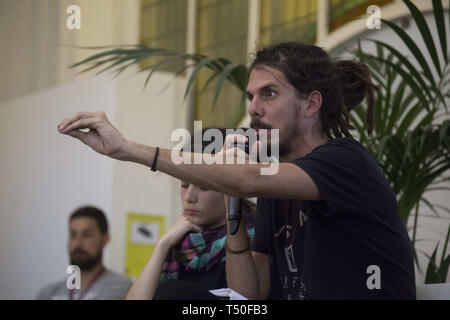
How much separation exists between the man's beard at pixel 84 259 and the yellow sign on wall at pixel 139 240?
93 cm

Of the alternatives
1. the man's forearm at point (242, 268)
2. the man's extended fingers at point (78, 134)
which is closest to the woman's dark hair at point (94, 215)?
the man's forearm at point (242, 268)

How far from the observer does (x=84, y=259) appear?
409cm

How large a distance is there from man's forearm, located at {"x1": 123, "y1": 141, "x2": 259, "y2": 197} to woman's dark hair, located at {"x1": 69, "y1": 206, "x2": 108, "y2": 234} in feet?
8.54

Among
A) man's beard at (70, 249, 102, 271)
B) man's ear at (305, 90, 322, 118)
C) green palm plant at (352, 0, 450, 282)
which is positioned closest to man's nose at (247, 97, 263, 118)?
man's ear at (305, 90, 322, 118)

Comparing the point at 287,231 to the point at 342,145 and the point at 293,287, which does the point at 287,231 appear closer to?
the point at 293,287

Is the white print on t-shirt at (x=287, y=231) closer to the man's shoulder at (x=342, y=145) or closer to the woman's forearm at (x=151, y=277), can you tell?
the man's shoulder at (x=342, y=145)

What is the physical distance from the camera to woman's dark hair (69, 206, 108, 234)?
165 inches

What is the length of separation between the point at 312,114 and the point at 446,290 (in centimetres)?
56

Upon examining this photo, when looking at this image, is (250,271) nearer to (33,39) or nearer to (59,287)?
(59,287)

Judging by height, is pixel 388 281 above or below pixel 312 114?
below

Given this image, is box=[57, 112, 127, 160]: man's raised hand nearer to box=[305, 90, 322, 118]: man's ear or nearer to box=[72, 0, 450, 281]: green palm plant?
box=[305, 90, 322, 118]: man's ear
